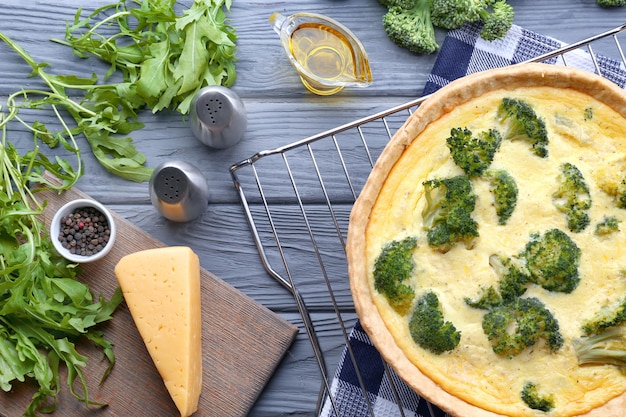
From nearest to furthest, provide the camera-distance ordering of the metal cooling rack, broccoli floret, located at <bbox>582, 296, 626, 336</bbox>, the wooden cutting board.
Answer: broccoli floret, located at <bbox>582, 296, 626, 336</bbox>
the wooden cutting board
the metal cooling rack

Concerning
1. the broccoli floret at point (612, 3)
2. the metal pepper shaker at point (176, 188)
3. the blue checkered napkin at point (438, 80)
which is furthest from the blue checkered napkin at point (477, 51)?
the metal pepper shaker at point (176, 188)

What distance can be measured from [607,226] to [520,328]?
0.47 m

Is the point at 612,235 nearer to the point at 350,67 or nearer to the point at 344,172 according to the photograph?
the point at 344,172

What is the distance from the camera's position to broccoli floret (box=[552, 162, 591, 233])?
2260 millimetres

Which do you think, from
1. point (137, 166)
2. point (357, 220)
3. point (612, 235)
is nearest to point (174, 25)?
point (137, 166)

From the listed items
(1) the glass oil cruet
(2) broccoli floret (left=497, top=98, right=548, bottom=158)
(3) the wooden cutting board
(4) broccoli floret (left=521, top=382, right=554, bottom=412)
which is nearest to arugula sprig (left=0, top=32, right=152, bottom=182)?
(3) the wooden cutting board

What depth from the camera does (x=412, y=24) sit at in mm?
2834

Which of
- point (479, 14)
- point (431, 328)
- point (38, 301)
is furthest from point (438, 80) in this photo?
point (38, 301)

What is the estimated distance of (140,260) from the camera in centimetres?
266

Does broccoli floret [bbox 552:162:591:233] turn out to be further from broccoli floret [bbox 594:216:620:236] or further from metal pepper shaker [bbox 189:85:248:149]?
metal pepper shaker [bbox 189:85:248:149]

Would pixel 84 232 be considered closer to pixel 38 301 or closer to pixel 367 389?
pixel 38 301

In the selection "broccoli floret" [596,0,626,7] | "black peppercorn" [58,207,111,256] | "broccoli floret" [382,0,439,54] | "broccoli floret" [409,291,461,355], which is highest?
A: "broccoli floret" [596,0,626,7]

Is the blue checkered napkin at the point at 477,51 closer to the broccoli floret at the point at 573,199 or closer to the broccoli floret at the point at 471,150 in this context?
the broccoli floret at the point at 471,150

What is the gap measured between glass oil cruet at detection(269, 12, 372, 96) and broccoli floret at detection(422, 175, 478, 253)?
2.46ft
